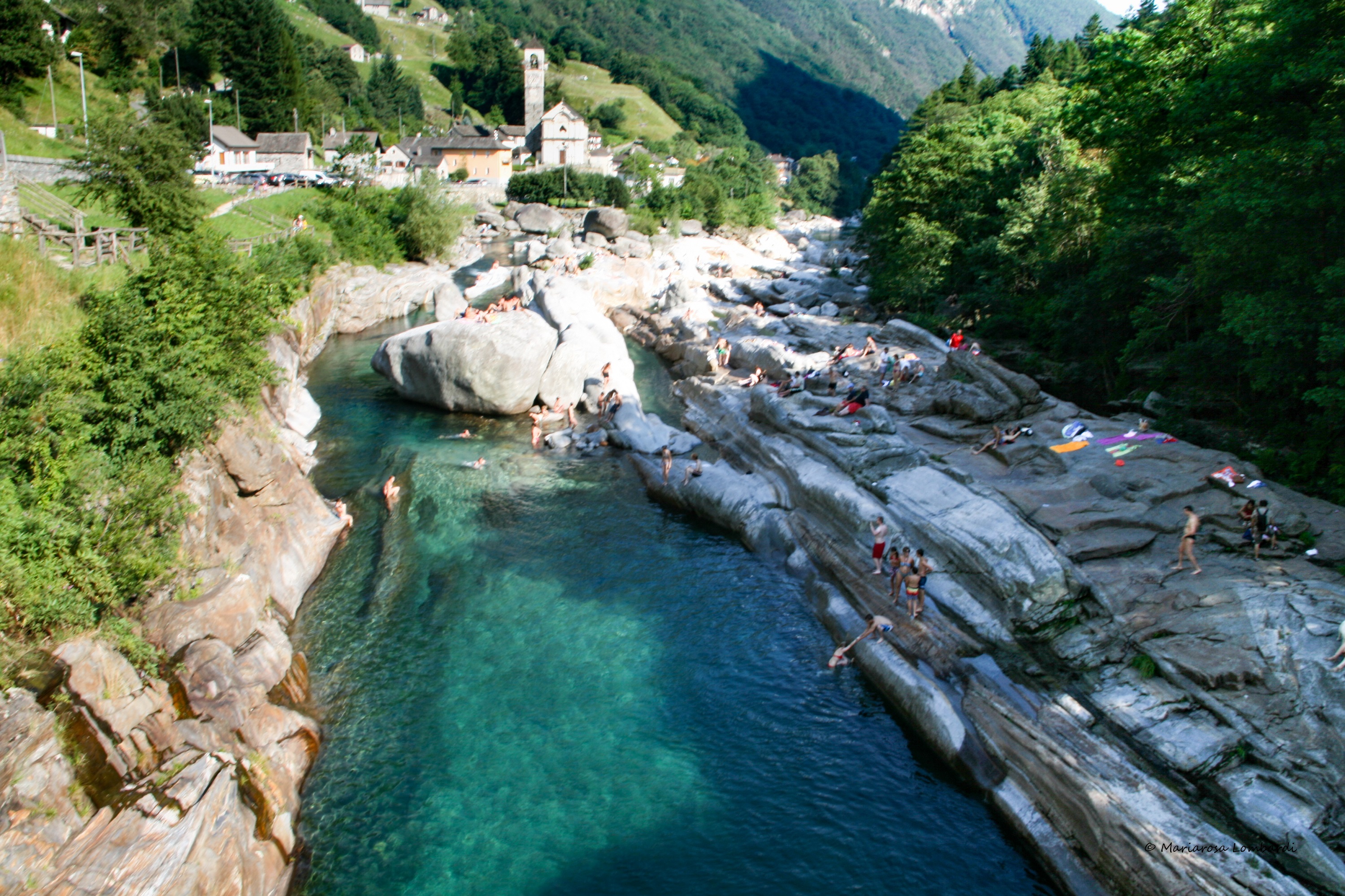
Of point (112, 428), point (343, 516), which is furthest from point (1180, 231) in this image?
point (112, 428)

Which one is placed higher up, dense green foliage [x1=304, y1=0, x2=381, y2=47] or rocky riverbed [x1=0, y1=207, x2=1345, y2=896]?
dense green foliage [x1=304, y1=0, x2=381, y2=47]

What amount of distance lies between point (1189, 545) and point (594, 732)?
12522mm

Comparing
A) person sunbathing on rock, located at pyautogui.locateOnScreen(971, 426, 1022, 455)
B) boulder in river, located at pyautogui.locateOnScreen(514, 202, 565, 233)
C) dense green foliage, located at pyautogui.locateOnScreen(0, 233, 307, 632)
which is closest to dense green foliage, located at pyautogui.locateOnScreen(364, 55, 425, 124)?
boulder in river, located at pyautogui.locateOnScreen(514, 202, 565, 233)

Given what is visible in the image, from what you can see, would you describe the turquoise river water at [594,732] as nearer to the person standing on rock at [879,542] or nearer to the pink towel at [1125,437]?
the person standing on rock at [879,542]

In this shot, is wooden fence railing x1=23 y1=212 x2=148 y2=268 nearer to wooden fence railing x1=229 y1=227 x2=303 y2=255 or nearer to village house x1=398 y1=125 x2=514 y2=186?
wooden fence railing x1=229 y1=227 x2=303 y2=255

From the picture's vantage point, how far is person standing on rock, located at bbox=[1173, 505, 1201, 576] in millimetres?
16844

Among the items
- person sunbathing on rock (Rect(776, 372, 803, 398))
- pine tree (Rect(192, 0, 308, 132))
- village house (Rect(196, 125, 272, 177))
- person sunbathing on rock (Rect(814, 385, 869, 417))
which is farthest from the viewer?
pine tree (Rect(192, 0, 308, 132))

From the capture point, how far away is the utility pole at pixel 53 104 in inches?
1947

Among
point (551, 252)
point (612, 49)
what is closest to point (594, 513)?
point (551, 252)

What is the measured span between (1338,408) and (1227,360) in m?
4.69

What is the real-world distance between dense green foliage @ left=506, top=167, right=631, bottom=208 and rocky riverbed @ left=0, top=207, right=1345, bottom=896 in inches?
2500

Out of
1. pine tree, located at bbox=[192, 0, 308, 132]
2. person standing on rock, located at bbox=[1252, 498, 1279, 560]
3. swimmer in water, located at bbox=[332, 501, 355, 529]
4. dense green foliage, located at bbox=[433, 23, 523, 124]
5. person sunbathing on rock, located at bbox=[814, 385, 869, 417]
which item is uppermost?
dense green foliage, located at bbox=[433, 23, 523, 124]

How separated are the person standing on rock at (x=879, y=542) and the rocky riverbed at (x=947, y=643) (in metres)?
0.44

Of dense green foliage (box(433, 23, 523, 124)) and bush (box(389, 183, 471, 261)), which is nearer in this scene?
bush (box(389, 183, 471, 261))
